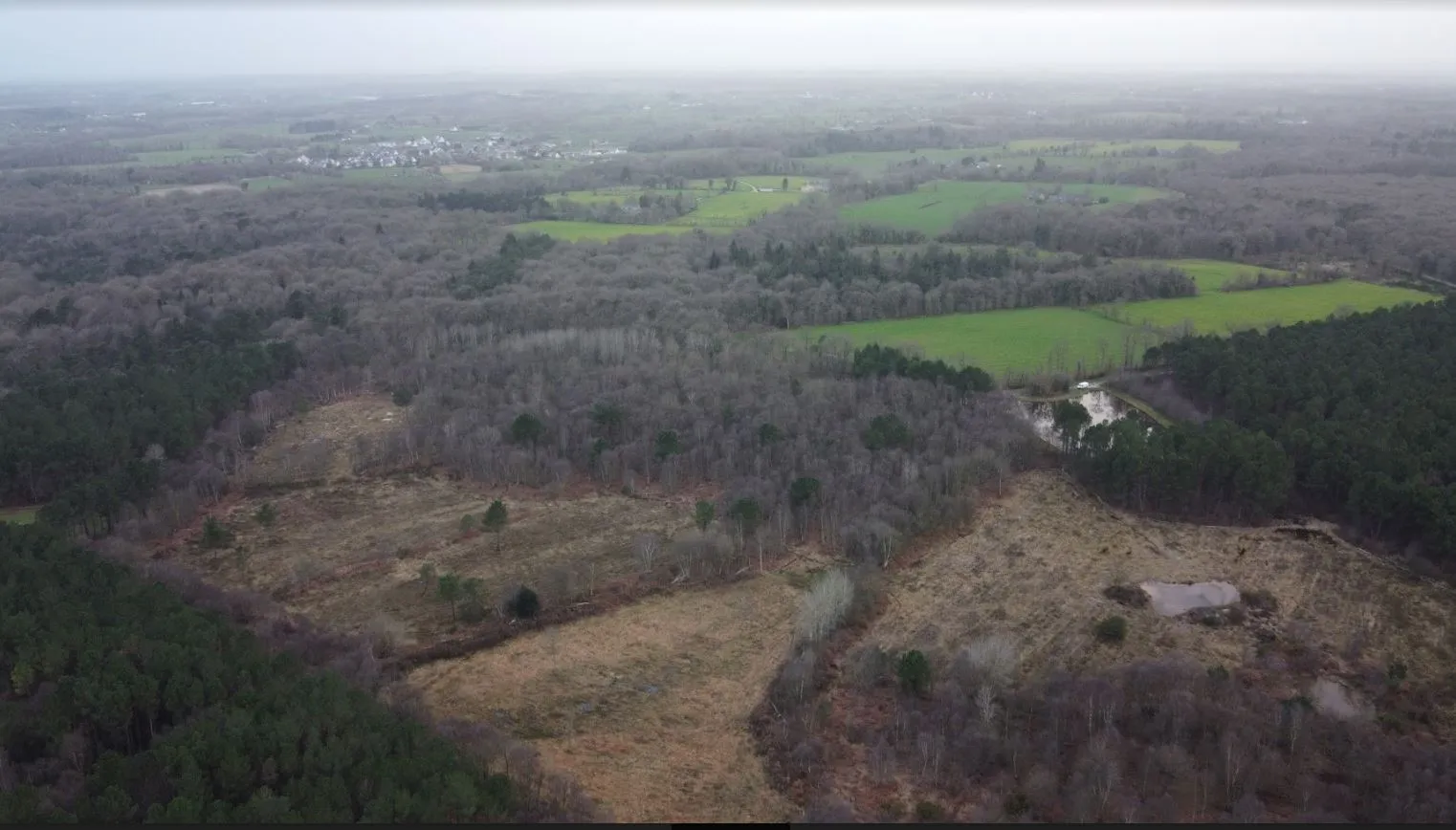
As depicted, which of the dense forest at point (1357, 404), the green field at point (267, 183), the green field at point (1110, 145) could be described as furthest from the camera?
the green field at point (1110, 145)

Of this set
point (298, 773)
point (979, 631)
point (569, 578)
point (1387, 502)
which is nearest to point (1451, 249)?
point (1387, 502)

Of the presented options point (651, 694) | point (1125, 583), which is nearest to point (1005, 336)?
point (1125, 583)

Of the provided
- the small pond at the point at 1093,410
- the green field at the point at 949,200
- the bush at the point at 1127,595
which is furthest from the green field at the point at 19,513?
the green field at the point at 949,200

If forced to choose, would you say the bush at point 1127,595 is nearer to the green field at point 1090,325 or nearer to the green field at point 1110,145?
the green field at point 1090,325

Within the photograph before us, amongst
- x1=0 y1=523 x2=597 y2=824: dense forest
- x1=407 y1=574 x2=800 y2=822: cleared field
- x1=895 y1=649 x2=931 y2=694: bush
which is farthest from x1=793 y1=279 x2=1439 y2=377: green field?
x1=0 y1=523 x2=597 y2=824: dense forest

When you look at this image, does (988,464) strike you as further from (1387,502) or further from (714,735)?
(714,735)

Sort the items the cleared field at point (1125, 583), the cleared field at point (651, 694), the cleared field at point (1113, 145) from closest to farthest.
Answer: the cleared field at point (651, 694) → the cleared field at point (1125, 583) → the cleared field at point (1113, 145)

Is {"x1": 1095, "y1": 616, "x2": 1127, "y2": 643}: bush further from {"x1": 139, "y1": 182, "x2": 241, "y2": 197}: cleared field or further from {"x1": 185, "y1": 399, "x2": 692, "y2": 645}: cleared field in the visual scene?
{"x1": 139, "y1": 182, "x2": 241, "y2": 197}: cleared field
